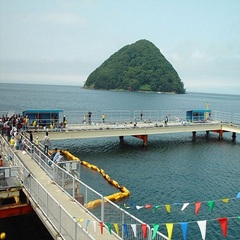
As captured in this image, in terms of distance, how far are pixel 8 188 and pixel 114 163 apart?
745 inches

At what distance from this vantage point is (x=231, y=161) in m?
40.0

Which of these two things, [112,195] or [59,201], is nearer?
[59,201]

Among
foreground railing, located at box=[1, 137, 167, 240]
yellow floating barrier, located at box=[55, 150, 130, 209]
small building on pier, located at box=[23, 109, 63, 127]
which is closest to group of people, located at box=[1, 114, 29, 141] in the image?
small building on pier, located at box=[23, 109, 63, 127]

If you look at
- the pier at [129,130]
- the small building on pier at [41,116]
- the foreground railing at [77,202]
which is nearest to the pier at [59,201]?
the foreground railing at [77,202]

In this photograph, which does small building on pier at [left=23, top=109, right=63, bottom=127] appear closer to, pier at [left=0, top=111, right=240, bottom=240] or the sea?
the sea

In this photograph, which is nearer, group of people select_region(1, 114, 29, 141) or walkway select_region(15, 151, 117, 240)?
walkway select_region(15, 151, 117, 240)

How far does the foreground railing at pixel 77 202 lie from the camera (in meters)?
13.2

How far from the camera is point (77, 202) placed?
1703 cm

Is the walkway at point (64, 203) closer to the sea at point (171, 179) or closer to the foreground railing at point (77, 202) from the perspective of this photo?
the foreground railing at point (77, 202)


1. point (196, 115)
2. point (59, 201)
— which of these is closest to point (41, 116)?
point (59, 201)

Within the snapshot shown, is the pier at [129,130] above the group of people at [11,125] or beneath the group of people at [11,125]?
beneath

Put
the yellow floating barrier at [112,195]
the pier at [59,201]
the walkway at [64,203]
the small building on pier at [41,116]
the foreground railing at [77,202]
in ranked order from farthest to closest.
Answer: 1. the small building on pier at [41,116]
2. the yellow floating barrier at [112,195]
3. the walkway at [64,203]
4. the pier at [59,201]
5. the foreground railing at [77,202]

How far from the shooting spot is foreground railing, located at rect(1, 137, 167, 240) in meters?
13.2

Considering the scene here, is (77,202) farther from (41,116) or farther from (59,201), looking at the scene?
(41,116)
